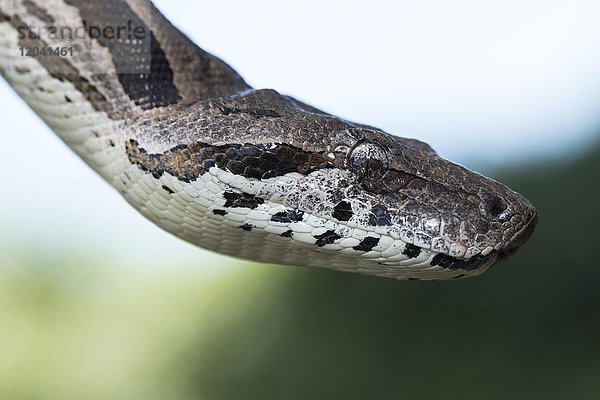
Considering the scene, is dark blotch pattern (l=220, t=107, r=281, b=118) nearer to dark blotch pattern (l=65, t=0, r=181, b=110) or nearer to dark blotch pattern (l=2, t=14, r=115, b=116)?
dark blotch pattern (l=65, t=0, r=181, b=110)

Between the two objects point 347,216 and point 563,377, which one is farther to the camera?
point 563,377

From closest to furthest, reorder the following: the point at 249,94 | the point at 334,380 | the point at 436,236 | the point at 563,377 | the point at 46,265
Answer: the point at 436,236, the point at 249,94, the point at 563,377, the point at 334,380, the point at 46,265

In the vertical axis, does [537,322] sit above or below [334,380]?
above

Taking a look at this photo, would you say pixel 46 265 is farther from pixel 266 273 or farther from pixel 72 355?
pixel 266 273

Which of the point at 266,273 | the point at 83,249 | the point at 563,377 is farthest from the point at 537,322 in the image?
the point at 83,249

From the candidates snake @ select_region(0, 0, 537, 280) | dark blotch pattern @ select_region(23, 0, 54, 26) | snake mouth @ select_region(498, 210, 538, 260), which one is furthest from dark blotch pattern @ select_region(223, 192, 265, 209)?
dark blotch pattern @ select_region(23, 0, 54, 26)

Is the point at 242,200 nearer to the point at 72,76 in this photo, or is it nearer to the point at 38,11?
the point at 72,76

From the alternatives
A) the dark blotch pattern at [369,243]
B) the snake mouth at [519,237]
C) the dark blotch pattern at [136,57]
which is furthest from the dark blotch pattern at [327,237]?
the dark blotch pattern at [136,57]
